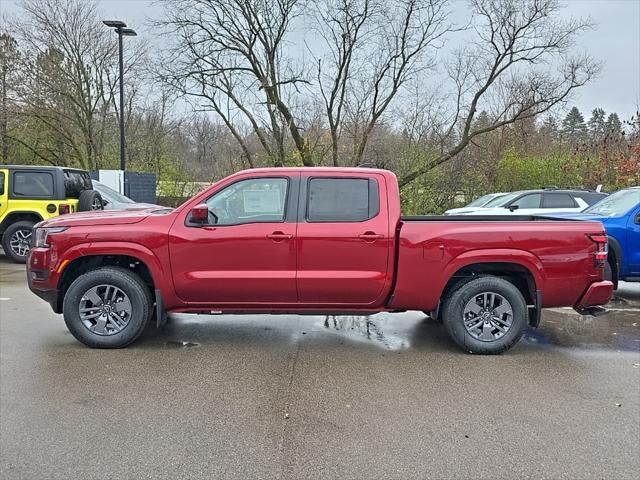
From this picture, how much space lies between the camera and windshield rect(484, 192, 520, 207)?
13.7 meters

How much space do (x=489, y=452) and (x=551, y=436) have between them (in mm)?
538

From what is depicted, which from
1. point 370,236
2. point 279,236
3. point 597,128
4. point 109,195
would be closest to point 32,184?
point 109,195

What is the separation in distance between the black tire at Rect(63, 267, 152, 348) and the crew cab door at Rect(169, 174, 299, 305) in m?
0.41

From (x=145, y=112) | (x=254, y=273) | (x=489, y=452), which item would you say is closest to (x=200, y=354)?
(x=254, y=273)

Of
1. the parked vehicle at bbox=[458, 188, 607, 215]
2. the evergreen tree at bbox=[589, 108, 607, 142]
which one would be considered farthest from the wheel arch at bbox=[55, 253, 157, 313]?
the evergreen tree at bbox=[589, 108, 607, 142]

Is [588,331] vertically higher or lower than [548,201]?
lower

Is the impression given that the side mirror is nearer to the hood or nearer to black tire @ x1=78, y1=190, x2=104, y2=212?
the hood

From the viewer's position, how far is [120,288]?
5109mm

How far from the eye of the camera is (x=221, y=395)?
406 cm

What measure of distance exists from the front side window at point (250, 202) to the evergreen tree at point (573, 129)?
22.8 meters

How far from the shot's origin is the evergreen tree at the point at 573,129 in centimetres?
2534

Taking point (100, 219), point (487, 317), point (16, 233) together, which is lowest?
point (487, 317)

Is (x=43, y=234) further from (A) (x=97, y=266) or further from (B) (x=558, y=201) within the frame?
(B) (x=558, y=201)

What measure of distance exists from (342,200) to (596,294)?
2.69 m
